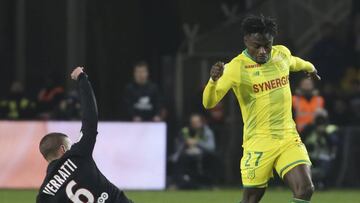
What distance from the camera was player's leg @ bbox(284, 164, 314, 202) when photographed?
955 centimetres

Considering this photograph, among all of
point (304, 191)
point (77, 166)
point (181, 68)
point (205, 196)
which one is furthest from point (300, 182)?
point (181, 68)

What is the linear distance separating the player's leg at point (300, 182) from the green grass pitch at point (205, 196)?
4.38 metres

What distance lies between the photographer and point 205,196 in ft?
49.6

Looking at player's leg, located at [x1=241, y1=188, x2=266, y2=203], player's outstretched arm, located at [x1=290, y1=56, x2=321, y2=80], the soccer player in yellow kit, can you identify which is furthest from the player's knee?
player's outstretched arm, located at [x1=290, y1=56, x2=321, y2=80]

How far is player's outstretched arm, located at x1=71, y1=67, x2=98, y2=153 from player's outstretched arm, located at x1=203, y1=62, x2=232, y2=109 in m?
1.83

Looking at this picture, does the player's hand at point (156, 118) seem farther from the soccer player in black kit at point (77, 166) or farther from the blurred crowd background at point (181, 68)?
the soccer player in black kit at point (77, 166)

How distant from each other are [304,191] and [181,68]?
10.0 metres

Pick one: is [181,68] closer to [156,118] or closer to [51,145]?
[156,118]

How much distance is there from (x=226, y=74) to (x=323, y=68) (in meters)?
8.45

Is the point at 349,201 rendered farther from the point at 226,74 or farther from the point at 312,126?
the point at 226,74

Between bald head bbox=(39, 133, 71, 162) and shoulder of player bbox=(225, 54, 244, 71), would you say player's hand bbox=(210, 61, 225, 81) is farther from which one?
bald head bbox=(39, 133, 71, 162)

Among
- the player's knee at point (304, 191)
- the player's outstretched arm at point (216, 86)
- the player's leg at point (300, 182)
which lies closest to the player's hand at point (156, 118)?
the player's outstretched arm at point (216, 86)

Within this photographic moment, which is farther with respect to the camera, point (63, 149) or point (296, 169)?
point (296, 169)

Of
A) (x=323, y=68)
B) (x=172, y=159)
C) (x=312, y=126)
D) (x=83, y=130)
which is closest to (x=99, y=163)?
(x=172, y=159)
